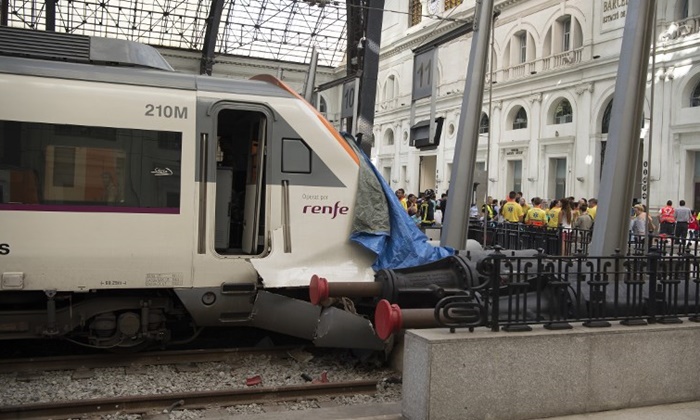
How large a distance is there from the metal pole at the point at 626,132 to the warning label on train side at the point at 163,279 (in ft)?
15.2

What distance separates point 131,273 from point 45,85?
2.16 meters

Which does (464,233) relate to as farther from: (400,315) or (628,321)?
(400,315)

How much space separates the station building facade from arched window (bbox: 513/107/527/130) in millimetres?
76

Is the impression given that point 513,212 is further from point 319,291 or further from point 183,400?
point 183,400

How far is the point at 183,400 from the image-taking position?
20.9ft

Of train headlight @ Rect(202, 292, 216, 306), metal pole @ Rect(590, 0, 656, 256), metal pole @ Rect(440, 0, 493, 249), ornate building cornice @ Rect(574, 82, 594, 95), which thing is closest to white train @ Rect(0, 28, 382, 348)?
train headlight @ Rect(202, 292, 216, 306)

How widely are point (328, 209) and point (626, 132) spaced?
11.3ft

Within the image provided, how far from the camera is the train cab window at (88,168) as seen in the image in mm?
6883

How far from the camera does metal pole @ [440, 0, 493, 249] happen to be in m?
10.3

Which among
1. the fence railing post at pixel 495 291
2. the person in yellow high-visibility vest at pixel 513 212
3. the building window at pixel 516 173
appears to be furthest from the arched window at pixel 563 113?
the fence railing post at pixel 495 291

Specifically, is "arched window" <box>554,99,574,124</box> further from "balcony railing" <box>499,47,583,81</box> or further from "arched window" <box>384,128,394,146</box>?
"arched window" <box>384,128,394,146</box>

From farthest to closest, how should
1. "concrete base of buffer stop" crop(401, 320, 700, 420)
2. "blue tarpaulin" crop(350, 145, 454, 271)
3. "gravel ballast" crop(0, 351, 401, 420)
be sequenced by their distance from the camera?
1. "blue tarpaulin" crop(350, 145, 454, 271)
2. "gravel ballast" crop(0, 351, 401, 420)
3. "concrete base of buffer stop" crop(401, 320, 700, 420)

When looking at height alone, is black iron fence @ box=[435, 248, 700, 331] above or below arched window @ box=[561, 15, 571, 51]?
below

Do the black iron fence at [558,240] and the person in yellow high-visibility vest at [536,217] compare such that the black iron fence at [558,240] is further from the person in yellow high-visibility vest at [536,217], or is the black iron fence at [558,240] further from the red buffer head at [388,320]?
the red buffer head at [388,320]
